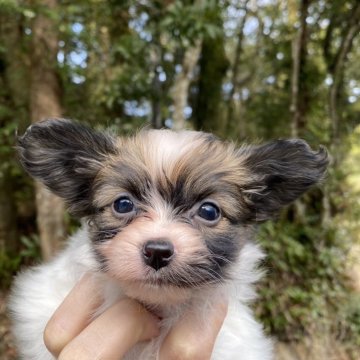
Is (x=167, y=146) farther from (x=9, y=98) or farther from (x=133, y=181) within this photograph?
(x=9, y=98)

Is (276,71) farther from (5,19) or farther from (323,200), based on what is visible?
(5,19)

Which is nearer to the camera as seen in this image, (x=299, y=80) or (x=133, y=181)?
(x=133, y=181)

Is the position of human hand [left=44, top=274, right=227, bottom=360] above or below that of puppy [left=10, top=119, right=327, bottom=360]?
below

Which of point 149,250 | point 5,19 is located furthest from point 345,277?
point 5,19

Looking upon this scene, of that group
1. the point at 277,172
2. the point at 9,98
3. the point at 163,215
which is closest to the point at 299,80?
the point at 9,98

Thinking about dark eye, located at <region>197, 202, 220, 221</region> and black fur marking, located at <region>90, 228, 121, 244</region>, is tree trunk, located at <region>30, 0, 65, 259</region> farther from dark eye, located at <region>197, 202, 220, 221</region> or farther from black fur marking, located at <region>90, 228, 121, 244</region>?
dark eye, located at <region>197, 202, 220, 221</region>

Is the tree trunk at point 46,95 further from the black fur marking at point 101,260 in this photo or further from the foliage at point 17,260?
the black fur marking at point 101,260

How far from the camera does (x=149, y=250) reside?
7.09 feet

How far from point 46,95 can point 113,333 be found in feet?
11.9

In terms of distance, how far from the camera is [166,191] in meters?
2.51

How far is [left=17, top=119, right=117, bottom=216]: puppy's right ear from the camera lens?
271cm

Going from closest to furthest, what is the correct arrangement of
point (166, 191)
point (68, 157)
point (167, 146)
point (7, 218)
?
1. point (166, 191)
2. point (167, 146)
3. point (68, 157)
4. point (7, 218)

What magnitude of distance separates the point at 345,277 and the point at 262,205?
4.24 metres

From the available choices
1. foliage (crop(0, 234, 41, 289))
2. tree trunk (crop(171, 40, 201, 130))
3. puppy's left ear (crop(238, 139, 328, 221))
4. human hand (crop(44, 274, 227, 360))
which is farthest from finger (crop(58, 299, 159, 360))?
foliage (crop(0, 234, 41, 289))
